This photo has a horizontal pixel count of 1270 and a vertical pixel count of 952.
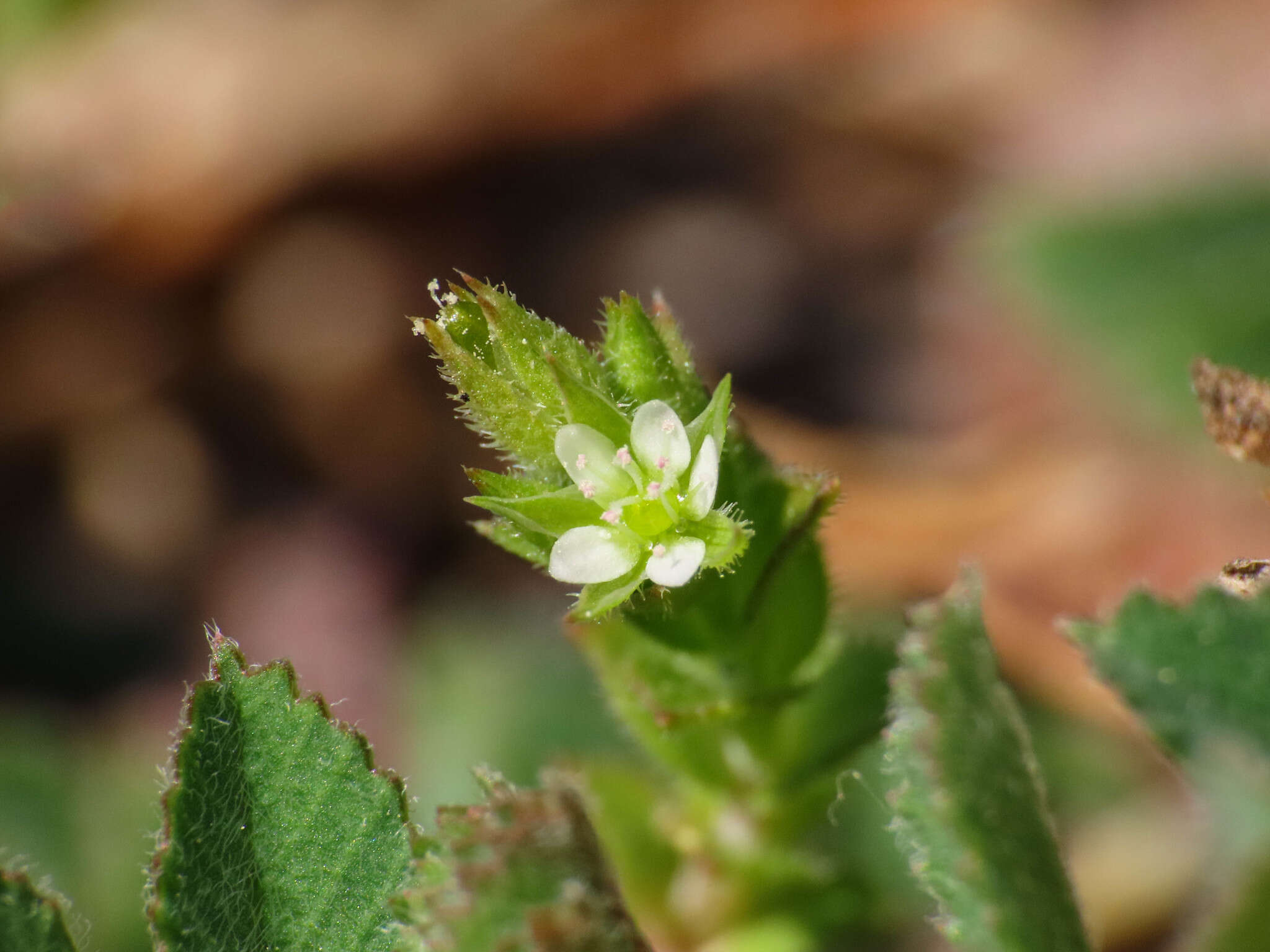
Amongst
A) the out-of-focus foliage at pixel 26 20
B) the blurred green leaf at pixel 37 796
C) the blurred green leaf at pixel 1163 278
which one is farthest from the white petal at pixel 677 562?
the out-of-focus foliage at pixel 26 20

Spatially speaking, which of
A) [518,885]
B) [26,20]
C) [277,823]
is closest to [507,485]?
[277,823]

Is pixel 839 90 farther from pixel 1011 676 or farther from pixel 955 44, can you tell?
pixel 1011 676

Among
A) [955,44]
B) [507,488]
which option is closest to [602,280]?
[955,44]

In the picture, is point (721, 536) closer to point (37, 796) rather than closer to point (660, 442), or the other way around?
point (660, 442)

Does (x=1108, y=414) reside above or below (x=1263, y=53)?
below

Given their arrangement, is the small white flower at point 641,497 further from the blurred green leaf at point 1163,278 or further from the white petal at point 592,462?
the blurred green leaf at point 1163,278

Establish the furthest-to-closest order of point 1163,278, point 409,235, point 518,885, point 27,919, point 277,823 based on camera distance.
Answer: point 409,235 < point 1163,278 < point 277,823 < point 27,919 < point 518,885
